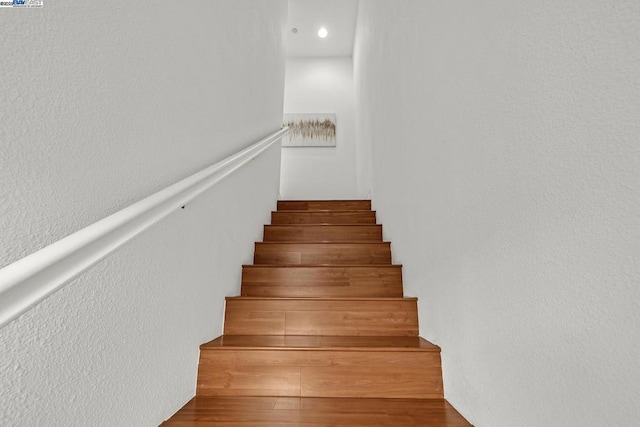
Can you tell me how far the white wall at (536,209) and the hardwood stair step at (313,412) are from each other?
120mm

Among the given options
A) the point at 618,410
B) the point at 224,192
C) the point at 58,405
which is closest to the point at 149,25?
the point at 224,192

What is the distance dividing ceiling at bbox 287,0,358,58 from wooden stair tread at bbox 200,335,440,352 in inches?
169

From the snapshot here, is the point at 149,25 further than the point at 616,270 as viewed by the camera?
Yes

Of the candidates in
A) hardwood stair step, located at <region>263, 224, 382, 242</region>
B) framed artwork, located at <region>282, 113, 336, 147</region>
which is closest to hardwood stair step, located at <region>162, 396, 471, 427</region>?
hardwood stair step, located at <region>263, 224, 382, 242</region>

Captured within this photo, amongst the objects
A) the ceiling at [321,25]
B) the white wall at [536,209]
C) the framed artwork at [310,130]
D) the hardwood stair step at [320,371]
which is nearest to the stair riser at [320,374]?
the hardwood stair step at [320,371]

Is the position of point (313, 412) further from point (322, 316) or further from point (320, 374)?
point (322, 316)

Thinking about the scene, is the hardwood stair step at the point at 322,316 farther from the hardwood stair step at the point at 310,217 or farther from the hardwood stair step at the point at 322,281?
the hardwood stair step at the point at 310,217

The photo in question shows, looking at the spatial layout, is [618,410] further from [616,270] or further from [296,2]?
[296,2]

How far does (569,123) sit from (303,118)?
452 cm

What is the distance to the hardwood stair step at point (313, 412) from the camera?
3.44 feet

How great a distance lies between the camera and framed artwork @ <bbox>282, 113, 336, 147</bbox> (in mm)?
4805

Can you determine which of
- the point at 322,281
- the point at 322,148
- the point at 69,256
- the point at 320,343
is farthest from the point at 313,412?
the point at 322,148

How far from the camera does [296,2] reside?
163 inches

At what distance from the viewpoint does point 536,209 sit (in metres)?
0.70
